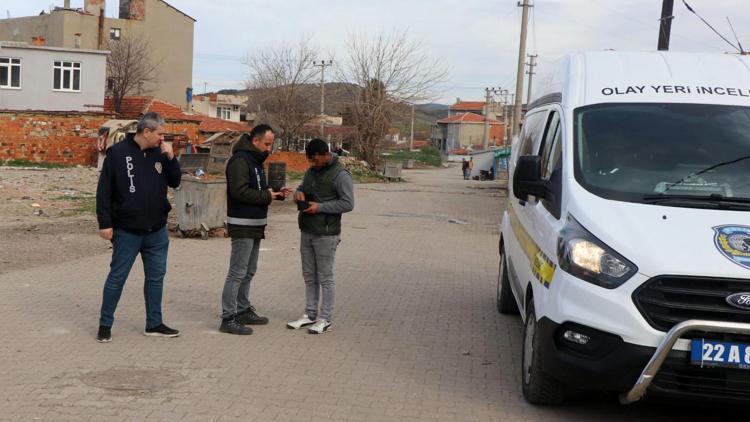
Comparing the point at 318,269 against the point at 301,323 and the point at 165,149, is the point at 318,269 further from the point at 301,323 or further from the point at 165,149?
the point at 165,149

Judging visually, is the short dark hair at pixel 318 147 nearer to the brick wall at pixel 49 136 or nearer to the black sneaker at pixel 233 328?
the black sneaker at pixel 233 328

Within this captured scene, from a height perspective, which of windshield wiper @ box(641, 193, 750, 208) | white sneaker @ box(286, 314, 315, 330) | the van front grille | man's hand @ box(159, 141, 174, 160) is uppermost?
man's hand @ box(159, 141, 174, 160)

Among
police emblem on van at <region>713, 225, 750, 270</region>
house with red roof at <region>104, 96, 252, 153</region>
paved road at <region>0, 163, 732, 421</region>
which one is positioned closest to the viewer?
police emblem on van at <region>713, 225, 750, 270</region>

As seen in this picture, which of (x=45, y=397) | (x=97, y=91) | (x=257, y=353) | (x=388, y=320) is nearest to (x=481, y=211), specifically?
(x=388, y=320)

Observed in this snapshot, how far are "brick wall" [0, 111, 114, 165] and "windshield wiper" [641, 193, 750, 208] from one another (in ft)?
118

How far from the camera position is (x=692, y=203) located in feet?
17.1

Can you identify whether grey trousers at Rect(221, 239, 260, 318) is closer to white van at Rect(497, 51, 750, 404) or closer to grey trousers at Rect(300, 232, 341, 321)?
grey trousers at Rect(300, 232, 341, 321)

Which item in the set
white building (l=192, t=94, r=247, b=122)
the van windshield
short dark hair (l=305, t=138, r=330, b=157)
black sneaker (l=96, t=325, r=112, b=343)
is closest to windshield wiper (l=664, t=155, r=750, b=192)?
the van windshield

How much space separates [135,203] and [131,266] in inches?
23.2

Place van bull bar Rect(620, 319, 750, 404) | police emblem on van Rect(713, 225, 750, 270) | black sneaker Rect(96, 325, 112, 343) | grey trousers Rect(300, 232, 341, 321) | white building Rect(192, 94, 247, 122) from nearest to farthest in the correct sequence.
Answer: van bull bar Rect(620, 319, 750, 404) → police emblem on van Rect(713, 225, 750, 270) → black sneaker Rect(96, 325, 112, 343) → grey trousers Rect(300, 232, 341, 321) → white building Rect(192, 94, 247, 122)

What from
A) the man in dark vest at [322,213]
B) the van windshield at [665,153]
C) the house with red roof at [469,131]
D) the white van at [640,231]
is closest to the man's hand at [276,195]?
the man in dark vest at [322,213]

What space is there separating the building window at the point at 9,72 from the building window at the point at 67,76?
5.47 feet

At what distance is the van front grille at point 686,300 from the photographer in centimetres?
470

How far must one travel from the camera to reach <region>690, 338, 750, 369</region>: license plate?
471 centimetres
